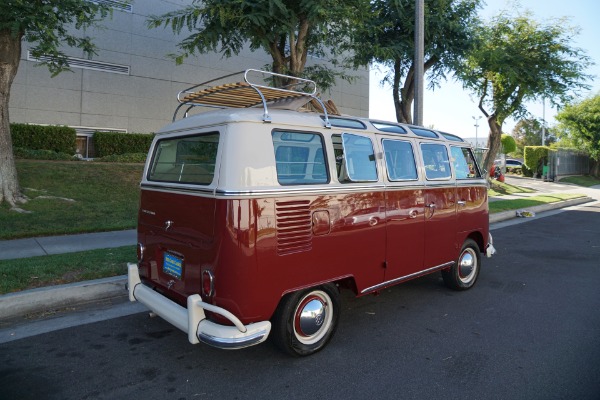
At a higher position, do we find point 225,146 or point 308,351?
point 225,146

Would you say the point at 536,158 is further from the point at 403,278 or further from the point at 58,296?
the point at 58,296

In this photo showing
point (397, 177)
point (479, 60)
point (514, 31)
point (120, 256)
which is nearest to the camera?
point (397, 177)

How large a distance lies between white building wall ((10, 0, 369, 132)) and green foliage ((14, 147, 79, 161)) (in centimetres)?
211

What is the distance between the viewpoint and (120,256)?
6383 mm

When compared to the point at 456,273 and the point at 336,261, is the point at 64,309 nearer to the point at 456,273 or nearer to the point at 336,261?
the point at 336,261

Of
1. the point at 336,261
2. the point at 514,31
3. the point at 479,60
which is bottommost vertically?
the point at 336,261

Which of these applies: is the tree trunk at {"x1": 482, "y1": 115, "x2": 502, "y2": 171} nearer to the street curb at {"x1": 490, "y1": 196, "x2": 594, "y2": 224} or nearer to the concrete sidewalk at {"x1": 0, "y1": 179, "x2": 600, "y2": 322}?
the street curb at {"x1": 490, "y1": 196, "x2": 594, "y2": 224}

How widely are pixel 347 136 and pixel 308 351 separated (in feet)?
6.68

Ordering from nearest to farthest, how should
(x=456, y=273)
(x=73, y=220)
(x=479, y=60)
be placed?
(x=456, y=273) → (x=73, y=220) → (x=479, y=60)

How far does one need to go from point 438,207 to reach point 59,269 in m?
4.89

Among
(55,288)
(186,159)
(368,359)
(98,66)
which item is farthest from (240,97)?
(98,66)

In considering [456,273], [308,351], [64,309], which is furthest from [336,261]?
[64,309]

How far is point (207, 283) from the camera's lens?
335cm

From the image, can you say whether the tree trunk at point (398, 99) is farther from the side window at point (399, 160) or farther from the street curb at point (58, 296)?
the street curb at point (58, 296)
